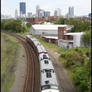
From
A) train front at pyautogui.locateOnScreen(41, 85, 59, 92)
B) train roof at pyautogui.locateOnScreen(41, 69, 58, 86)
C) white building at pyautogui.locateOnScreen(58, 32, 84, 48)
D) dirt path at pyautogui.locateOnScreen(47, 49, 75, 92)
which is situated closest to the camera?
train front at pyautogui.locateOnScreen(41, 85, 59, 92)

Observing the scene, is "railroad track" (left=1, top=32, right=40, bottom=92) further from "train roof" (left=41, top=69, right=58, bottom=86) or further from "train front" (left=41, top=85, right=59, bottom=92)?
"train front" (left=41, top=85, right=59, bottom=92)

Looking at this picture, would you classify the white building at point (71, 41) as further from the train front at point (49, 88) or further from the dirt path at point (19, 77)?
the train front at point (49, 88)

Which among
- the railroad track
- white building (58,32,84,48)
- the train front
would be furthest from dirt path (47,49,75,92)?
white building (58,32,84,48)

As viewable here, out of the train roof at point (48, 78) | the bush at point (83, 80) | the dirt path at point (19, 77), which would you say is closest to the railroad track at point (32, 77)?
the dirt path at point (19, 77)

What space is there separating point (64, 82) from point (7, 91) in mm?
3391

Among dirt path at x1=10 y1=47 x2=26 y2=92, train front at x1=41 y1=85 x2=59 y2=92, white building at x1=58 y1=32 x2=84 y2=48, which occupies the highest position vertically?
white building at x1=58 y1=32 x2=84 y2=48

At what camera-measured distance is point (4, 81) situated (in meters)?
10.3

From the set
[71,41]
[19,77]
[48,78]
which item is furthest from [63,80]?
[71,41]

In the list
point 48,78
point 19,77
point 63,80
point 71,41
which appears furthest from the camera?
point 71,41

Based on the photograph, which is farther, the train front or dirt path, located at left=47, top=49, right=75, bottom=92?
dirt path, located at left=47, top=49, right=75, bottom=92

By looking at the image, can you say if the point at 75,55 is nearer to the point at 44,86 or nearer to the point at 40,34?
the point at 44,86

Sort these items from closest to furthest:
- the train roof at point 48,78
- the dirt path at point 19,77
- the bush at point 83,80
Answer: the train roof at point 48,78 → the bush at point 83,80 → the dirt path at point 19,77

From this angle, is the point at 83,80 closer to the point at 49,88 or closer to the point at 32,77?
the point at 49,88

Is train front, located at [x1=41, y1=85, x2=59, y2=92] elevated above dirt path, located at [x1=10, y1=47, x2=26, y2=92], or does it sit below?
above
